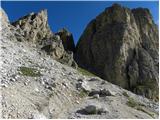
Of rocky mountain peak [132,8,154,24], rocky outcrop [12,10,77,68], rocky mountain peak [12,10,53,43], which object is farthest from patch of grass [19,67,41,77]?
rocky mountain peak [132,8,154,24]

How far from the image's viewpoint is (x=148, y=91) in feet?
237

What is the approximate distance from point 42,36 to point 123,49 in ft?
68.9

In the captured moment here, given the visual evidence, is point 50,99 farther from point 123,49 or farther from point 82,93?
point 123,49

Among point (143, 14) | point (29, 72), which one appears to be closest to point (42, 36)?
point (143, 14)

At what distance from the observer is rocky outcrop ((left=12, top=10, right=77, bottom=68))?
62.9 metres

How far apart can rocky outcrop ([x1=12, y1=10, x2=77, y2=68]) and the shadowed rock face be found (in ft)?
41.9

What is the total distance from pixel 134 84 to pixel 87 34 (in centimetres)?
2433

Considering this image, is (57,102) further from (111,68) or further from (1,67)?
(111,68)

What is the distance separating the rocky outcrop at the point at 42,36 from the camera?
62906 millimetres

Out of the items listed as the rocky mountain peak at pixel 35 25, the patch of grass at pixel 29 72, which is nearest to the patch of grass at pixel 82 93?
the patch of grass at pixel 29 72

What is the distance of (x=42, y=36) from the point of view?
76.7 metres

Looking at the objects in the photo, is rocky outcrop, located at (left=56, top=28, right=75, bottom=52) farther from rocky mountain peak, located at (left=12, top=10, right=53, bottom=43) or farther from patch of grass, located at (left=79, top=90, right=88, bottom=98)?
patch of grass, located at (left=79, top=90, right=88, bottom=98)

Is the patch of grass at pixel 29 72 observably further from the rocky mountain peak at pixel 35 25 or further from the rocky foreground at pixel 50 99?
the rocky mountain peak at pixel 35 25

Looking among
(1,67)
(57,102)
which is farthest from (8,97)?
(1,67)
